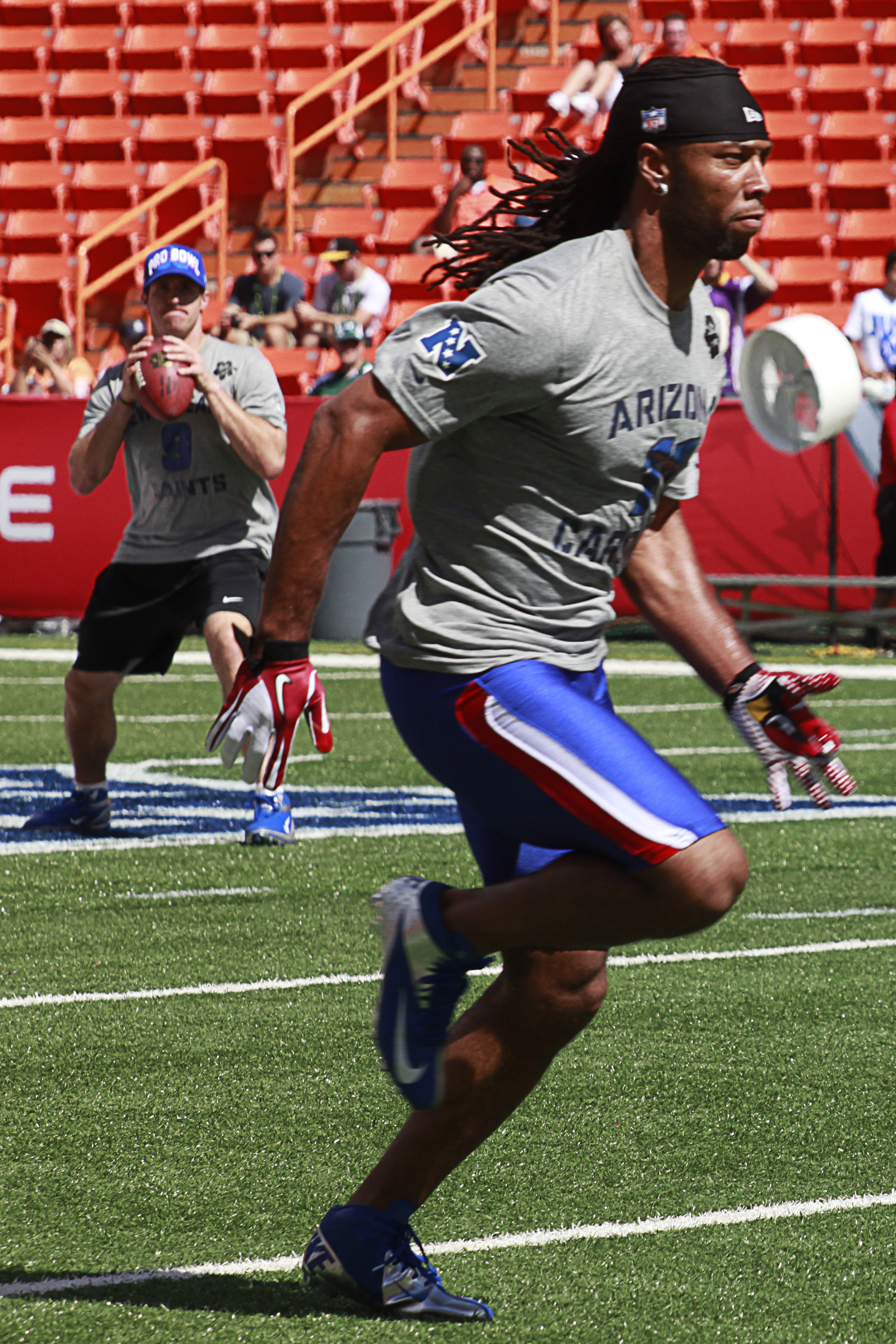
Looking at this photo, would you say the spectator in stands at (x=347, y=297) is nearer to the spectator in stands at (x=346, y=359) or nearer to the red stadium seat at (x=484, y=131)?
the spectator in stands at (x=346, y=359)

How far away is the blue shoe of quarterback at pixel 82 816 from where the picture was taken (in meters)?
7.17

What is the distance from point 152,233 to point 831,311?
292 inches

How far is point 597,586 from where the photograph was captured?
310cm

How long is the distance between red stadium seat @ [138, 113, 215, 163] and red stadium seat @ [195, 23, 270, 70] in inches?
43.1

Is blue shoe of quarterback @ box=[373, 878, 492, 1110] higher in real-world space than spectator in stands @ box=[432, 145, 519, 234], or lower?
higher

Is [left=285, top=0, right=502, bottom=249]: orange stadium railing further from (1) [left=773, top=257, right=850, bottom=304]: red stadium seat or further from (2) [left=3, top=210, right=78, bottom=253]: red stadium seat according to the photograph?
(1) [left=773, top=257, right=850, bottom=304]: red stadium seat

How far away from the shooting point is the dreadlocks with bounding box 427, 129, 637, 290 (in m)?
3.24

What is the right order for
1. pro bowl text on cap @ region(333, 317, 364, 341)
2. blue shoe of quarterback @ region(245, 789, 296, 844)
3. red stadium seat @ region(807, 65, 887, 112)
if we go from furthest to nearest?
red stadium seat @ region(807, 65, 887, 112)
pro bowl text on cap @ region(333, 317, 364, 341)
blue shoe of quarterback @ region(245, 789, 296, 844)

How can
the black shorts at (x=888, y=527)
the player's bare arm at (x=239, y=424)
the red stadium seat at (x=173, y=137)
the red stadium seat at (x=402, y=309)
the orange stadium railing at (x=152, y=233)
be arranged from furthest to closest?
1. the red stadium seat at (x=173, y=137)
2. the orange stadium railing at (x=152, y=233)
3. the red stadium seat at (x=402, y=309)
4. the black shorts at (x=888, y=527)
5. the player's bare arm at (x=239, y=424)

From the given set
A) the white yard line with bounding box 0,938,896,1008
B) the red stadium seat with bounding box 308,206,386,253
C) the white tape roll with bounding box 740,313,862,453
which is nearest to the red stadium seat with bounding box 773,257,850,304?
the red stadium seat with bounding box 308,206,386,253

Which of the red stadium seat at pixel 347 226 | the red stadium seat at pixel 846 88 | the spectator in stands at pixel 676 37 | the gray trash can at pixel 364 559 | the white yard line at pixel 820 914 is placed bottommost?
the gray trash can at pixel 364 559

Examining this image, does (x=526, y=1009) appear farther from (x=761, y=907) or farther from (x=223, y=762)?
(x=761, y=907)

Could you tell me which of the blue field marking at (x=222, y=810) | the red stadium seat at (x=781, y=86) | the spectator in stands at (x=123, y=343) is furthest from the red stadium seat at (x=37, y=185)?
the blue field marking at (x=222, y=810)

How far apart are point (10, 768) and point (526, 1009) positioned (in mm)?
6329
